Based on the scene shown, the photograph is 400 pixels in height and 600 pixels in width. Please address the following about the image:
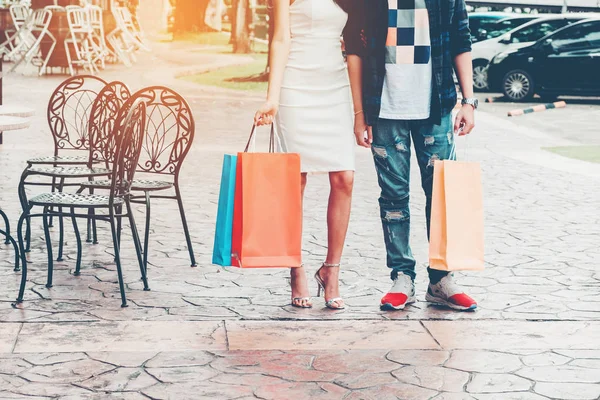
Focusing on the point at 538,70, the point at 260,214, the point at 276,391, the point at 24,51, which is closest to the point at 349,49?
the point at 260,214

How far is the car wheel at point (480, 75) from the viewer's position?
20.9 m

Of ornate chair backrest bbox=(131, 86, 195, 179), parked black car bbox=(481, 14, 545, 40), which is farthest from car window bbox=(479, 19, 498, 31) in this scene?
ornate chair backrest bbox=(131, 86, 195, 179)

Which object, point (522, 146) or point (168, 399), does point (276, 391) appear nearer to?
point (168, 399)

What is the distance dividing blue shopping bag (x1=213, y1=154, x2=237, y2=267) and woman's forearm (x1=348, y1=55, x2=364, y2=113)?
2.43ft

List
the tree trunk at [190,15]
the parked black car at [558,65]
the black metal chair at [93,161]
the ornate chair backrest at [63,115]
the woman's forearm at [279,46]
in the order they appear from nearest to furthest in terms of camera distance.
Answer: the woman's forearm at [279,46] < the black metal chair at [93,161] < the ornate chair backrest at [63,115] < the parked black car at [558,65] < the tree trunk at [190,15]

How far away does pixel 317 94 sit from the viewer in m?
4.98

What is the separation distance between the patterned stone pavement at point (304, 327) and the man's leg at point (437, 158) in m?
0.09

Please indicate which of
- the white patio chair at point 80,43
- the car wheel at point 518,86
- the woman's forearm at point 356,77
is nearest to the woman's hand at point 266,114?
the woman's forearm at point 356,77

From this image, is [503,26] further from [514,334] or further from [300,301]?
[514,334]

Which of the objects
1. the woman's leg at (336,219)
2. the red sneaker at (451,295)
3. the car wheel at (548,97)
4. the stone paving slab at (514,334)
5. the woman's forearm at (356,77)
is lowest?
the car wheel at (548,97)

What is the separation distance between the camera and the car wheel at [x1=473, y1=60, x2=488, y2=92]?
20938 millimetres

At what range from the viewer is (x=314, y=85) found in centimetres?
497

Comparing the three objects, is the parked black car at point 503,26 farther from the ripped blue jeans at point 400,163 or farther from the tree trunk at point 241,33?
the ripped blue jeans at point 400,163

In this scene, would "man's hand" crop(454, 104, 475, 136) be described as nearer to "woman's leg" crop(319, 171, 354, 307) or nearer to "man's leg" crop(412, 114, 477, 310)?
"man's leg" crop(412, 114, 477, 310)
